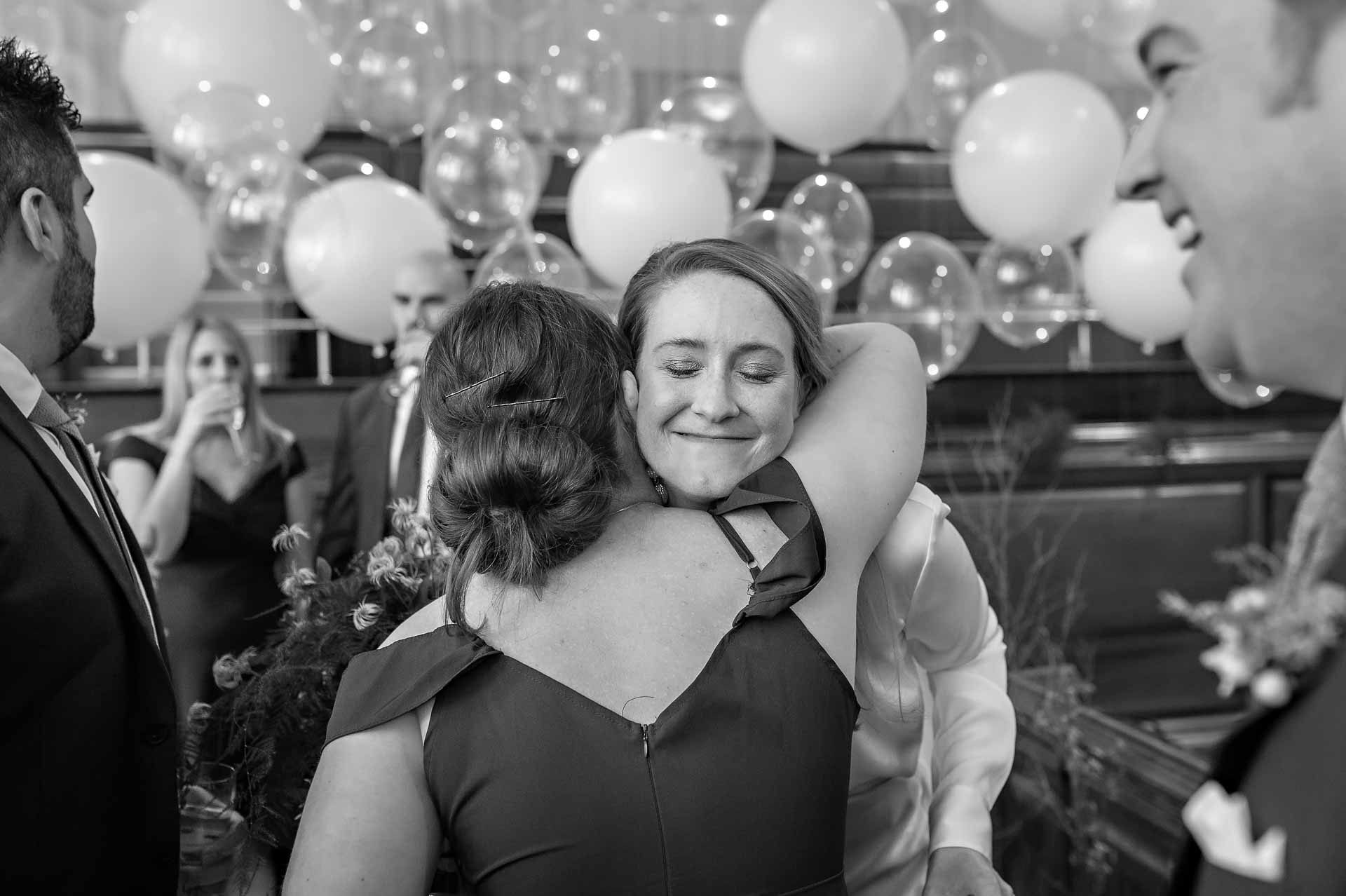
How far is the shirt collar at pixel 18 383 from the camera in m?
1.44

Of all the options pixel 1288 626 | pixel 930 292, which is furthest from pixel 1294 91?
pixel 930 292

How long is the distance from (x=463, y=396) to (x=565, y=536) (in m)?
0.18

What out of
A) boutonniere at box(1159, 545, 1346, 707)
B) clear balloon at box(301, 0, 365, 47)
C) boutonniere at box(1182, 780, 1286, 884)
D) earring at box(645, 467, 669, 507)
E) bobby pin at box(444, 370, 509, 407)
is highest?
clear balloon at box(301, 0, 365, 47)

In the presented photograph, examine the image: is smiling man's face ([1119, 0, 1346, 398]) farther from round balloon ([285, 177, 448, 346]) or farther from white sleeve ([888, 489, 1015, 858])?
round balloon ([285, 177, 448, 346])

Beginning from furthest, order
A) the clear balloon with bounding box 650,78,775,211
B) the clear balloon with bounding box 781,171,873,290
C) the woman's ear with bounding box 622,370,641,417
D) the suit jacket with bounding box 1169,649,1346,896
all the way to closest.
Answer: the clear balloon with bounding box 781,171,873,290 → the clear balloon with bounding box 650,78,775,211 → the woman's ear with bounding box 622,370,641,417 → the suit jacket with bounding box 1169,649,1346,896

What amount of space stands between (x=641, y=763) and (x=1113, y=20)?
347 centimetres

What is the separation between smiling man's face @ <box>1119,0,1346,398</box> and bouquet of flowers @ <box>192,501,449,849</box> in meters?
1.17

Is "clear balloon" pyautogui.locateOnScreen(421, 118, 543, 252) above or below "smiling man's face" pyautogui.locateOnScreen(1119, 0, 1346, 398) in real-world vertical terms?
below

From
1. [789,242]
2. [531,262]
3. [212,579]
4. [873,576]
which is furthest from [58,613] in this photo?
[789,242]

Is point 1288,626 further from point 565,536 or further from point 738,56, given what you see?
point 738,56

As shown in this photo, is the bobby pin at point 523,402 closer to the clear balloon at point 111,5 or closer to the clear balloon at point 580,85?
the clear balloon at point 580,85

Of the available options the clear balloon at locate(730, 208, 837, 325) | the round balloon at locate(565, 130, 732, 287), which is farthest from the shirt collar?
the clear balloon at locate(730, 208, 837, 325)

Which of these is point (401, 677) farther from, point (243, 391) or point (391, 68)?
point (391, 68)

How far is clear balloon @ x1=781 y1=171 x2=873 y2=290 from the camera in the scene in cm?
446
